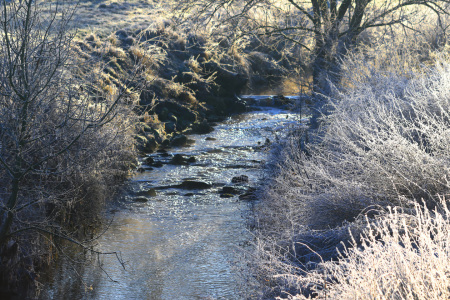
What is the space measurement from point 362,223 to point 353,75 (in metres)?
7.07

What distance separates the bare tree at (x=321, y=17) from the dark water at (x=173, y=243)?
393 centimetres

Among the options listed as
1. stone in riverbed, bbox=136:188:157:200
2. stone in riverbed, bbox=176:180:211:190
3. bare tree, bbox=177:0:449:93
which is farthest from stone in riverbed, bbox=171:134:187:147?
stone in riverbed, bbox=136:188:157:200

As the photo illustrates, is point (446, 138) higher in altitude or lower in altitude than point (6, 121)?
lower

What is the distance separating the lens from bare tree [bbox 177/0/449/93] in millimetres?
13875

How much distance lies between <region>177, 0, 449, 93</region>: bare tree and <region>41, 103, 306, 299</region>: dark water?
3.93 meters

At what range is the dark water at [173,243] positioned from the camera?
24.1 ft

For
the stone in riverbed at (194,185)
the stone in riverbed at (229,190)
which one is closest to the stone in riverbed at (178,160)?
the stone in riverbed at (194,185)

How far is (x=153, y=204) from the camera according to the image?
11648mm

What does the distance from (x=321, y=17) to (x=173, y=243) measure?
8.90 meters

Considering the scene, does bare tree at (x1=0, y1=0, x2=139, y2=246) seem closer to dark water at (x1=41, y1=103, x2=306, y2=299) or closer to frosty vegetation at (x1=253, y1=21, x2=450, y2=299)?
dark water at (x1=41, y1=103, x2=306, y2=299)

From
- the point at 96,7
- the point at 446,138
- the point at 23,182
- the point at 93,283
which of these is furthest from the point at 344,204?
the point at 96,7

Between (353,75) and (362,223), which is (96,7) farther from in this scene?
(362,223)

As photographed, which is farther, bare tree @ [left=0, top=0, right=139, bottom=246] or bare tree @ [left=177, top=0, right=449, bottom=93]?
bare tree @ [left=177, top=0, right=449, bottom=93]

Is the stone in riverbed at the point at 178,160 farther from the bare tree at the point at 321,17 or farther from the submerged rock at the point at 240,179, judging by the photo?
the bare tree at the point at 321,17
